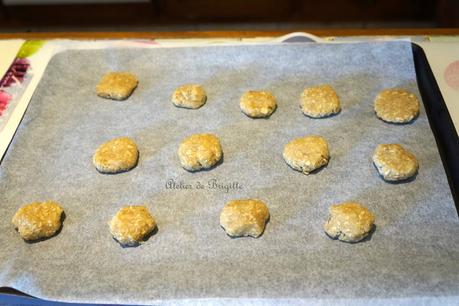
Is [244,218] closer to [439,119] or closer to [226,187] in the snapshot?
[226,187]

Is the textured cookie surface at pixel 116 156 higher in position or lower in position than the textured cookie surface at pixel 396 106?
lower

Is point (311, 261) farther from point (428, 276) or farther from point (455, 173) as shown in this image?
point (455, 173)

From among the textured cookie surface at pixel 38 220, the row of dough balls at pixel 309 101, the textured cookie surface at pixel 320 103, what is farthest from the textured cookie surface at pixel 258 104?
the textured cookie surface at pixel 38 220

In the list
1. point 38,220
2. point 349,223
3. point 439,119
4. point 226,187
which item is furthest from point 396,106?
point 38,220

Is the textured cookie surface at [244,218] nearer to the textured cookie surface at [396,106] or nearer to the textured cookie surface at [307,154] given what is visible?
the textured cookie surface at [307,154]

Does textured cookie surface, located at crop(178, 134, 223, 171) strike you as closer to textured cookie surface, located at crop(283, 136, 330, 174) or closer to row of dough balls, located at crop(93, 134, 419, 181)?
row of dough balls, located at crop(93, 134, 419, 181)
